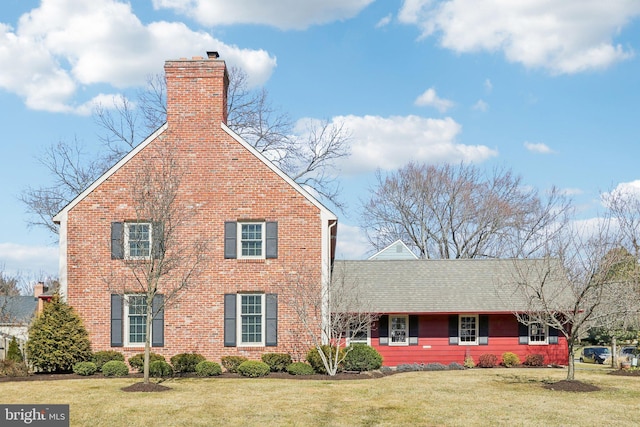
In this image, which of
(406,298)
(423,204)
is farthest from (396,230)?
(406,298)

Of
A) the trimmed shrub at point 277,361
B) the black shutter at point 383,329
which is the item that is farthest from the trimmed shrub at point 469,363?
the trimmed shrub at point 277,361

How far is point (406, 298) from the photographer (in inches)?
1170

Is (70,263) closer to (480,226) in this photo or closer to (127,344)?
(127,344)

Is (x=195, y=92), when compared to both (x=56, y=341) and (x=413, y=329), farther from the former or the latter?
(x=413, y=329)

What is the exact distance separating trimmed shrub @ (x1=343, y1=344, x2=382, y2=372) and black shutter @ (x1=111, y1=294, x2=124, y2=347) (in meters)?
7.77

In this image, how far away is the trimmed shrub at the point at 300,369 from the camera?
22609 millimetres

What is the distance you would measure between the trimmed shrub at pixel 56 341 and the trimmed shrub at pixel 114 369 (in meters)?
1.26

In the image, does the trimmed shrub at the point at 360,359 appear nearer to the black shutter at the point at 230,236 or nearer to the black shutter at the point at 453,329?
the black shutter at the point at 230,236

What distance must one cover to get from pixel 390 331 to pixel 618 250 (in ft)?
36.0

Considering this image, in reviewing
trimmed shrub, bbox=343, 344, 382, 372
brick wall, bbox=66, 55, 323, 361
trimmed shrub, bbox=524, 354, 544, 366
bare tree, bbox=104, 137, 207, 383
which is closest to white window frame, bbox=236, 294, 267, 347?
brick wall, bbox=66, 55, 323, 361

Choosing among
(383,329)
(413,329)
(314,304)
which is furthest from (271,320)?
(413,329)

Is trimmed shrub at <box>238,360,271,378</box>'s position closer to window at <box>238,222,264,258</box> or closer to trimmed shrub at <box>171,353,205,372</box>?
trimmed shrub at <box>171,353,205,372</box>

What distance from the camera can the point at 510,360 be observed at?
29.0 metres

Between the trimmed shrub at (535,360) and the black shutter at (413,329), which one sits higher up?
the black shutter at (413,329)
